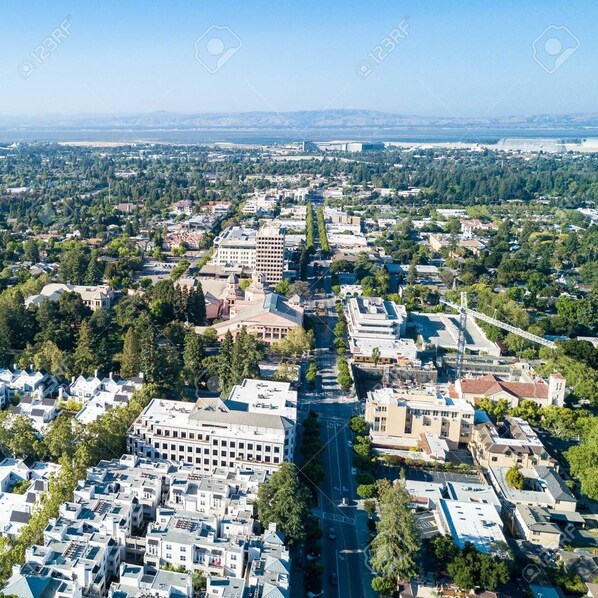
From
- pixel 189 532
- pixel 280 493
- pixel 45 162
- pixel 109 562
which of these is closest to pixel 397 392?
pixel 280 493

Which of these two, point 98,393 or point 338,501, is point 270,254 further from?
point 338,501

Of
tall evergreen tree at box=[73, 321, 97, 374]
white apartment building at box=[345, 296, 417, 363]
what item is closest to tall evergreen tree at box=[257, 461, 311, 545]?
tall evergreen tree at box=[73, 321, 97, 374]

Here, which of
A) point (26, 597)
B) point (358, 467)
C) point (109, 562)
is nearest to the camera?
point (26, 597)

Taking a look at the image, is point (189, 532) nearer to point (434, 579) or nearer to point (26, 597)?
point (26, 597)

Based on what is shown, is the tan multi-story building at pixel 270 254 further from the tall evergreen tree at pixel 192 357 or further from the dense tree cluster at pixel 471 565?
the dense tree cluster at pixel 471 565

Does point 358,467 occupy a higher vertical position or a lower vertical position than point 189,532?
lower

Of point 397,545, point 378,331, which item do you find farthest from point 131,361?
point 397,545

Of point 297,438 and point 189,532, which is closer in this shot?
point 189,532
